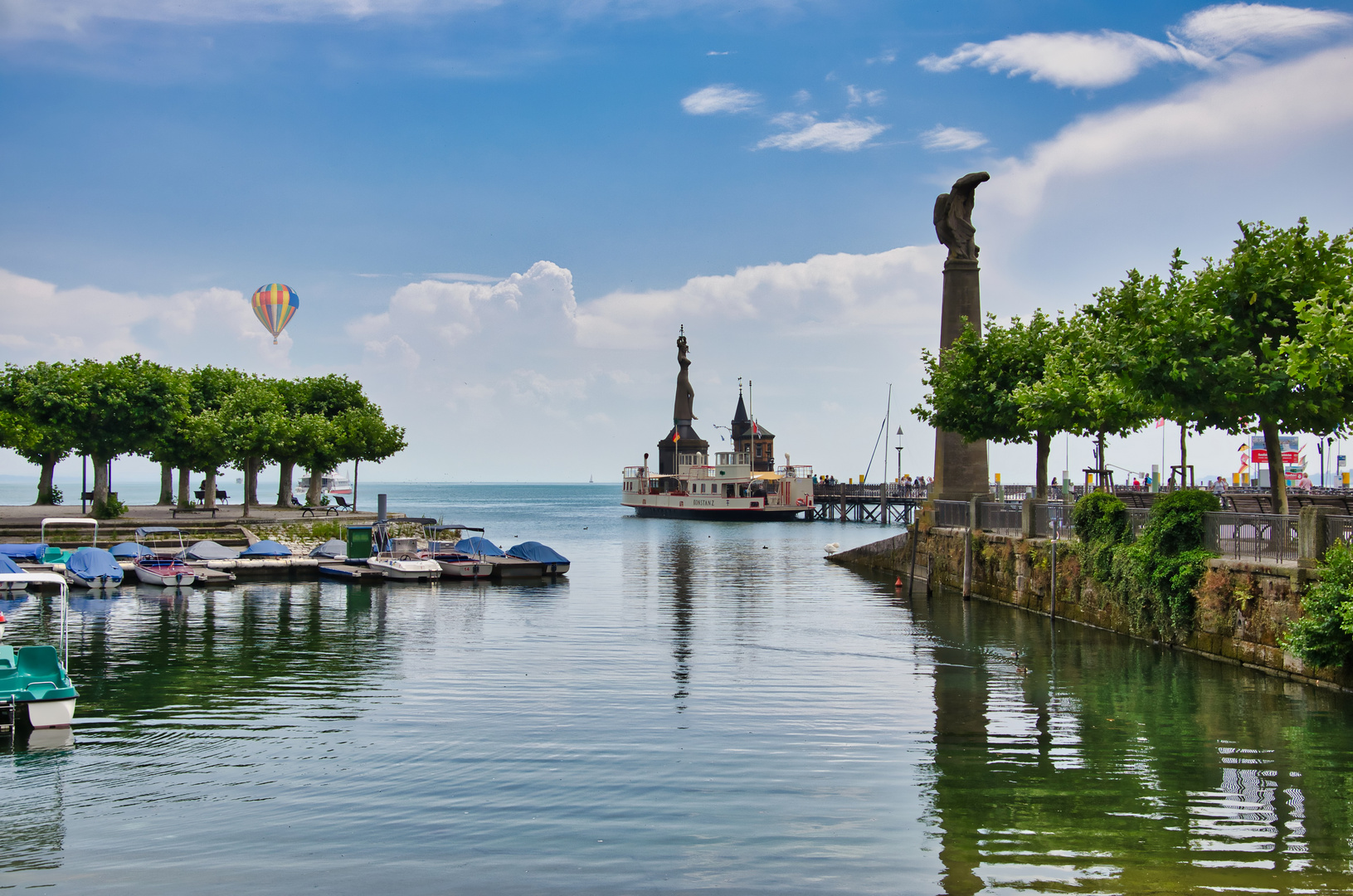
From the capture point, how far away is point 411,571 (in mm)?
48531

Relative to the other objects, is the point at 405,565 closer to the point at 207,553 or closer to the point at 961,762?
the point at 207,553

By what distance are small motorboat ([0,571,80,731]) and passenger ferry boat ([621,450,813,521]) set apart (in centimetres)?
10781

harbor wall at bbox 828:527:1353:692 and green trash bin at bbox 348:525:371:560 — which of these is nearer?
harbor wall at bbox 828:527:1353:692

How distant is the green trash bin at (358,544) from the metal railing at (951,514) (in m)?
27.4

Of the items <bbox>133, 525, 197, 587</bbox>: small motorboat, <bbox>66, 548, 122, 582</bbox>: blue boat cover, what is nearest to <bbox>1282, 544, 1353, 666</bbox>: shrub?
<bbox>133, 525, 197, 587</bbox>: small motorboat

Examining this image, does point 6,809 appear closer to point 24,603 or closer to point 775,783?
point 775,783

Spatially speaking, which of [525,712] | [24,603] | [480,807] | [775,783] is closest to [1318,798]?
[775,783]

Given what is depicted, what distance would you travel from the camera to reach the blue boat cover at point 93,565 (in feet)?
138

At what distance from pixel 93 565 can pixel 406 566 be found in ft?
42.0

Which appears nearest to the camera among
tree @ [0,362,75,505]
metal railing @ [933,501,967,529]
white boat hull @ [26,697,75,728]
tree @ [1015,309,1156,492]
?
white boat hull @ [26,697,75,728]

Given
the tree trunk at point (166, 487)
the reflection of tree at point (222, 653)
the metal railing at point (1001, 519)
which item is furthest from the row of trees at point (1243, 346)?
the tree trunk at point (166, 487)

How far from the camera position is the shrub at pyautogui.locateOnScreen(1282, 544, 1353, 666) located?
17.2 metres

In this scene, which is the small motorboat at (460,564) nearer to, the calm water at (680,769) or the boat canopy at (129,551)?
the boat canopy at (129,551)

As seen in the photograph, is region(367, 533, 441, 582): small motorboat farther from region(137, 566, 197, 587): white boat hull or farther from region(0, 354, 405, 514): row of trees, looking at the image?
region(0, 354, 405, 514): row of trees
